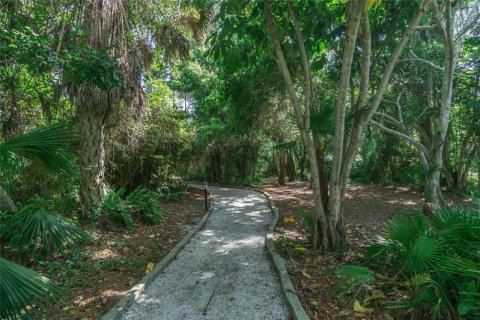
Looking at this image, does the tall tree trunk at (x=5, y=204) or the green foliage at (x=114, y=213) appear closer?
the tall tree trunk at (x=5, y=204)

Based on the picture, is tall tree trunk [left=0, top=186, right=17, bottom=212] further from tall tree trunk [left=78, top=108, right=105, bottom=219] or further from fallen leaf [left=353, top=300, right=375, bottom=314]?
fallen leaf [left=353, top=300, right=375, bottom=314]

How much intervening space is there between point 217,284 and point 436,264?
8.87 ft

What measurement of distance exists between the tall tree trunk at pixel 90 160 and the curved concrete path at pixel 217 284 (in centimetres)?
249

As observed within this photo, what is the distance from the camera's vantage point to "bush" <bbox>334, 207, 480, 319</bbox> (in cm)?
269

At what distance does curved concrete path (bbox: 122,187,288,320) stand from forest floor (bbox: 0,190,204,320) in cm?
42

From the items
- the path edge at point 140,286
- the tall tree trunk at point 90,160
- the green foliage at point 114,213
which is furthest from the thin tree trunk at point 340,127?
the tall tree trunk at point 90,160

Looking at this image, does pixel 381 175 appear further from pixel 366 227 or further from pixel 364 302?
pixel 364 302

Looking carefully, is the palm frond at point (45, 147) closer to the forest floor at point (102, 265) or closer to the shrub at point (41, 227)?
the shrub at point (41, 227)

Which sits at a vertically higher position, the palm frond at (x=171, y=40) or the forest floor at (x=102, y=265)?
the palm frond at (x=171, y=40)

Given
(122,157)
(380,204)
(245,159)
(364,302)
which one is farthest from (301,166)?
(364,302)

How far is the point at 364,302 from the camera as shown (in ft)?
11.3

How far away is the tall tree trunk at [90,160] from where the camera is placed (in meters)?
6.97

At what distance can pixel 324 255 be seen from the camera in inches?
203

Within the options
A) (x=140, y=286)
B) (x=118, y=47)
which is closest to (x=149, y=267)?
(x=140, y=286)
